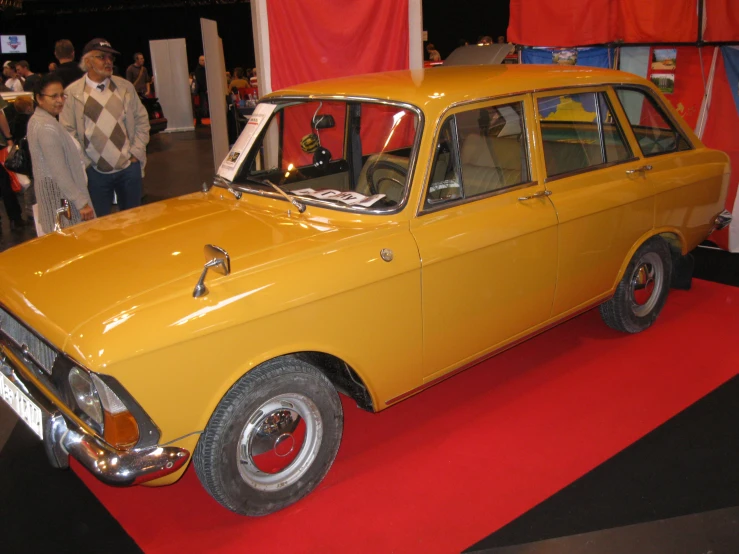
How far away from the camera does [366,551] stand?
270 centimetres

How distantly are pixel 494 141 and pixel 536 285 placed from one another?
2.69 feet

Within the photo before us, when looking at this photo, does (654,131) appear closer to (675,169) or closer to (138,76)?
(675,169)

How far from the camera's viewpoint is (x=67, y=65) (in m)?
6.68

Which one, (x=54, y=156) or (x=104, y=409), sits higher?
(x=54, y=156)

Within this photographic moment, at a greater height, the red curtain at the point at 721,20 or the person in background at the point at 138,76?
the red curtain at the point at 721,20

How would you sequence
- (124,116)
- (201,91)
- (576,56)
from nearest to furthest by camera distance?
(124,116) → (576,56) → (201,91)

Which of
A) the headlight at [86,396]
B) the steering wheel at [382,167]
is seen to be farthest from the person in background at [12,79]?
the headlight at [86,396]

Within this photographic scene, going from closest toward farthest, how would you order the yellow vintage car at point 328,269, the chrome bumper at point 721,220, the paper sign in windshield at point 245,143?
the yellow vintage car at point 328,269 < the paper sign in windshield at point 245,143 < the chrome bumper at point 721,220

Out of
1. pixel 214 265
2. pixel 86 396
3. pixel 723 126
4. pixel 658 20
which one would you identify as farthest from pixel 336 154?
pixel 723 126

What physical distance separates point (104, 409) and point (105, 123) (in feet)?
11.2

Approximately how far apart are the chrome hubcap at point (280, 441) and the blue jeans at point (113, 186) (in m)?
3.25

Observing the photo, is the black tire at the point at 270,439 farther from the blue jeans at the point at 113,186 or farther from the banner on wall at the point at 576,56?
the banner on wall at the point at 576,56

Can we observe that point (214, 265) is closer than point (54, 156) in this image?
Yes

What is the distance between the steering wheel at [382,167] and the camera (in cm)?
338
